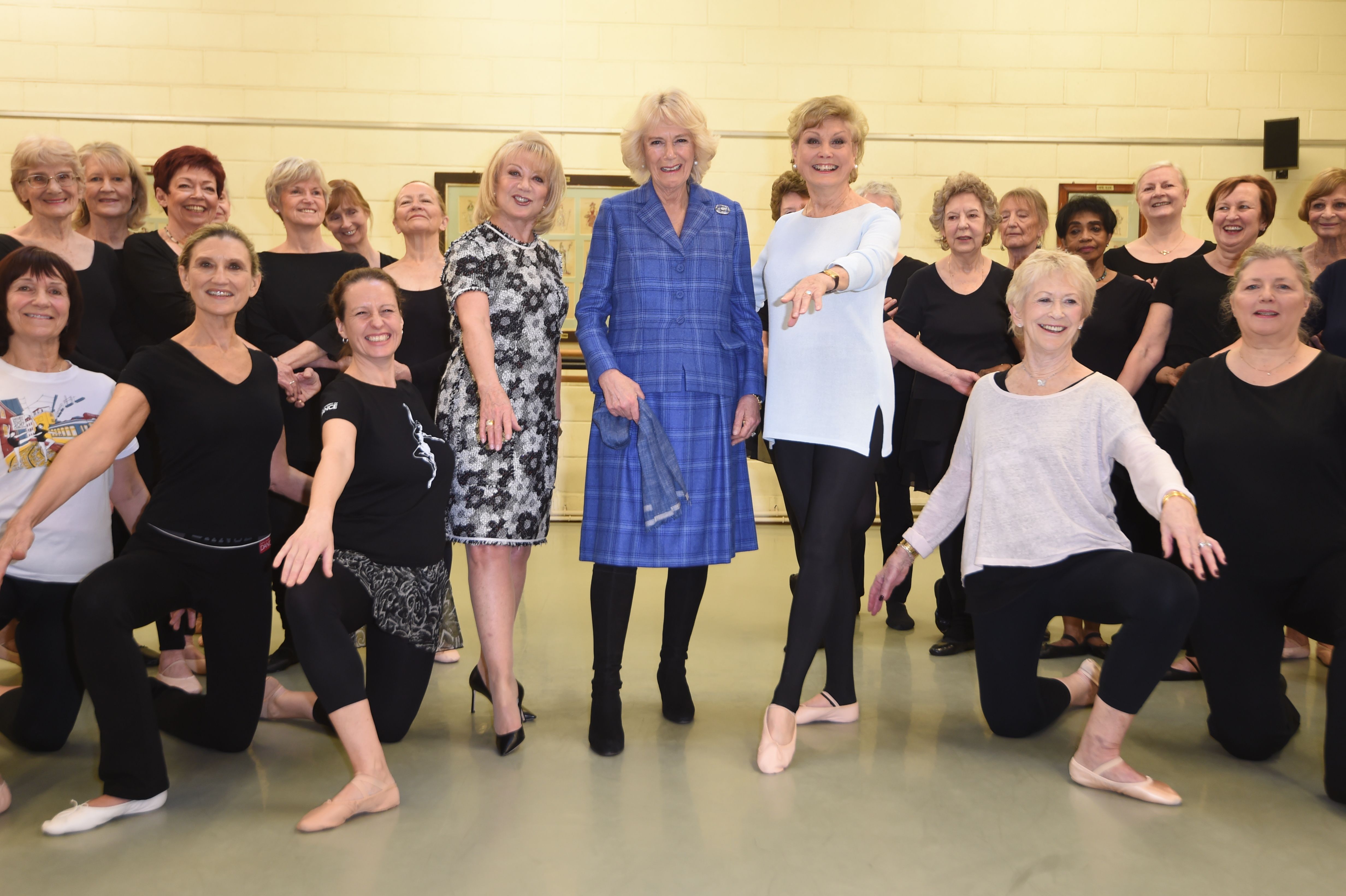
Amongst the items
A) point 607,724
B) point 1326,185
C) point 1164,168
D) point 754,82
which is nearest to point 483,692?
point 607,724

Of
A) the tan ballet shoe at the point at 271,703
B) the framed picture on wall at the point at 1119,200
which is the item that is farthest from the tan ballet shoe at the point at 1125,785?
the framed picture on wall at the point at 1119,200

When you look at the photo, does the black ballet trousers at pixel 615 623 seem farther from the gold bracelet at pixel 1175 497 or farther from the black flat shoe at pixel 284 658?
the black flat shoe at pixel 284 658

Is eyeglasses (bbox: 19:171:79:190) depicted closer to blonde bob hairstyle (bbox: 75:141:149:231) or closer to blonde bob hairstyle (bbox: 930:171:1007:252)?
blonde bob hairstyle (bbox: 75:141:149:231)

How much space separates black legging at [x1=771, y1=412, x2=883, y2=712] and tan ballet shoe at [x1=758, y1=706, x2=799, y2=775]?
3.0 inches

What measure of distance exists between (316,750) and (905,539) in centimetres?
166

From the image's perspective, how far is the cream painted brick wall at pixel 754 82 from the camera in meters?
6.15

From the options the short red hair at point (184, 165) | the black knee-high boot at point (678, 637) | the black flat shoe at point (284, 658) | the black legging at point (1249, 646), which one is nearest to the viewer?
the black legging at point (1249, 646)

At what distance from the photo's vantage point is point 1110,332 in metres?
3.51

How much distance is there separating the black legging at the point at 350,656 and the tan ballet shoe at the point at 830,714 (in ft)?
3.45

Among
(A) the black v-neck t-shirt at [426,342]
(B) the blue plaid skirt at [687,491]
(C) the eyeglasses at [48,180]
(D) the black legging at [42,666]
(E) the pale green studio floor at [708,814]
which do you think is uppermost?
(C) the eyeglasses at [48,180]

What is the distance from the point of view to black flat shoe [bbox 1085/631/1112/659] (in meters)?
3.50

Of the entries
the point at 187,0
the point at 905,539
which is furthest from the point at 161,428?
the point at 187,0

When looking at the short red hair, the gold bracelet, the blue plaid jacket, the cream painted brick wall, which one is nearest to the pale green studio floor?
the gold bracelet

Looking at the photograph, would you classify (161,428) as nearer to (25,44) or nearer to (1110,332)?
(1110,332)
